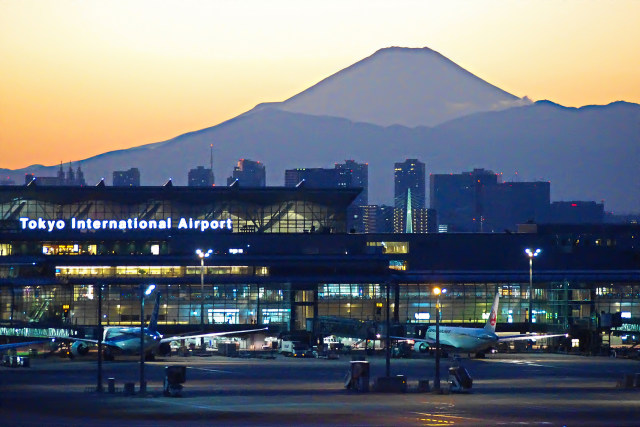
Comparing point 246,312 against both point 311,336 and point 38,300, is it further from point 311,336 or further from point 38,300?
point 38,300

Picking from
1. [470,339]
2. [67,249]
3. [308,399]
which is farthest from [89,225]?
[308,399]

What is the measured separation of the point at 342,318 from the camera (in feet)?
579

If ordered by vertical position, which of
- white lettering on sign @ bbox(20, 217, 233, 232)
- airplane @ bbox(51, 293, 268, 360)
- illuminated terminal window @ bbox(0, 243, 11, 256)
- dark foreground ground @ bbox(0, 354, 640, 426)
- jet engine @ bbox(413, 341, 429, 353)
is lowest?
dark foreground ground @ bbox(0, 354, 640, 426)

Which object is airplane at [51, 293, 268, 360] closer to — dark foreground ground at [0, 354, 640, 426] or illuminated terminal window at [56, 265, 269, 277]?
dark foreground ground at [0, 354, 640, 426]

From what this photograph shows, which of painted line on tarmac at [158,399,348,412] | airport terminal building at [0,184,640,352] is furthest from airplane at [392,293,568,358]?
painted line on tarmac at [158,399,348,412]

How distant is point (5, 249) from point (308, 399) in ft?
417

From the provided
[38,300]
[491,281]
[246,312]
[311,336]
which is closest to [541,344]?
[491,281]

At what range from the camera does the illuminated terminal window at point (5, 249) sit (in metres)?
193

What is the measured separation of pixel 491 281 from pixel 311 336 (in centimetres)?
3794

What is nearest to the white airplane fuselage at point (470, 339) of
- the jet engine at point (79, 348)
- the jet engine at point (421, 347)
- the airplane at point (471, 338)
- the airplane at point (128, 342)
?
the airplane at point (471, 338)

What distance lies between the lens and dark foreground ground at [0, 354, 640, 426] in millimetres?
64812

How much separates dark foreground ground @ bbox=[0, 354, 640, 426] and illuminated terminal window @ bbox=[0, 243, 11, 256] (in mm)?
80615

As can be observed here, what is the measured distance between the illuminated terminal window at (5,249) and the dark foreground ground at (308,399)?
80615mm

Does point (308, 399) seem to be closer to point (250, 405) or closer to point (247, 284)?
point (250, 405)
